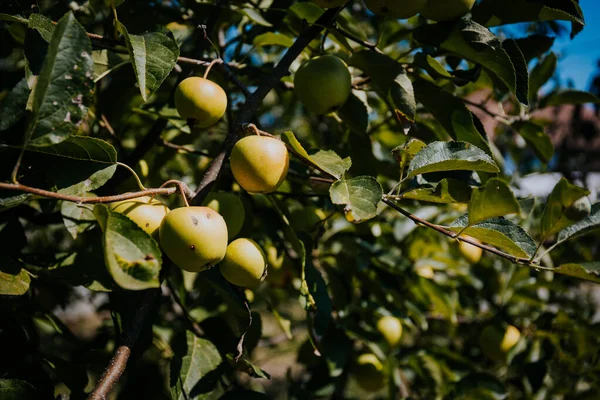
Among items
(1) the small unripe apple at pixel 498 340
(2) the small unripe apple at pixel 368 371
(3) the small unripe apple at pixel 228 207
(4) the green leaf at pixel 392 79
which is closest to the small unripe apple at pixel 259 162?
(3) the small unripe apple at pixel 228 207

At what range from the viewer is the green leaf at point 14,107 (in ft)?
2.69

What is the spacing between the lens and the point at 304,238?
1.23 metres

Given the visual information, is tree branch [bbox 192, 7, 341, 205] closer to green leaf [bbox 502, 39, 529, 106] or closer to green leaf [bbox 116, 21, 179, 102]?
green leaf [bbox 116, 21, 179, 102]

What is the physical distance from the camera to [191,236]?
2.52 feet

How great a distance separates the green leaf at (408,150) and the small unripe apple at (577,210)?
29 cm

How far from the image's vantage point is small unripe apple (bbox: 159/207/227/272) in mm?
773

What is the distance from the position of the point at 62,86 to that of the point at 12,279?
0.41 m

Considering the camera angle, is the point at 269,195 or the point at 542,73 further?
the point at 542,73

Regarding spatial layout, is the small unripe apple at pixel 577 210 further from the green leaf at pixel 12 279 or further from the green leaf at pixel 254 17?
the green leaf at pixel 12 279

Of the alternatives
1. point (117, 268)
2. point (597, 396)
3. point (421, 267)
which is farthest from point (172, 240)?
point (597, 396)

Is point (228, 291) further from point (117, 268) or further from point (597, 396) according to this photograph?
point (597, 396)

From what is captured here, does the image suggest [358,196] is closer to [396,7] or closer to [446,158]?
[446,158]

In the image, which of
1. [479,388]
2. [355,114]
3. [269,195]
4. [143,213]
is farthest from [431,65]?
[479,388]

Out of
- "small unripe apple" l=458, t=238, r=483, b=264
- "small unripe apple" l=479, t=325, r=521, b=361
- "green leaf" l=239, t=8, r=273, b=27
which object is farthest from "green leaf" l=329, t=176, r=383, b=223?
"small unripe apple" l=479, t=325, r=521, b=361
